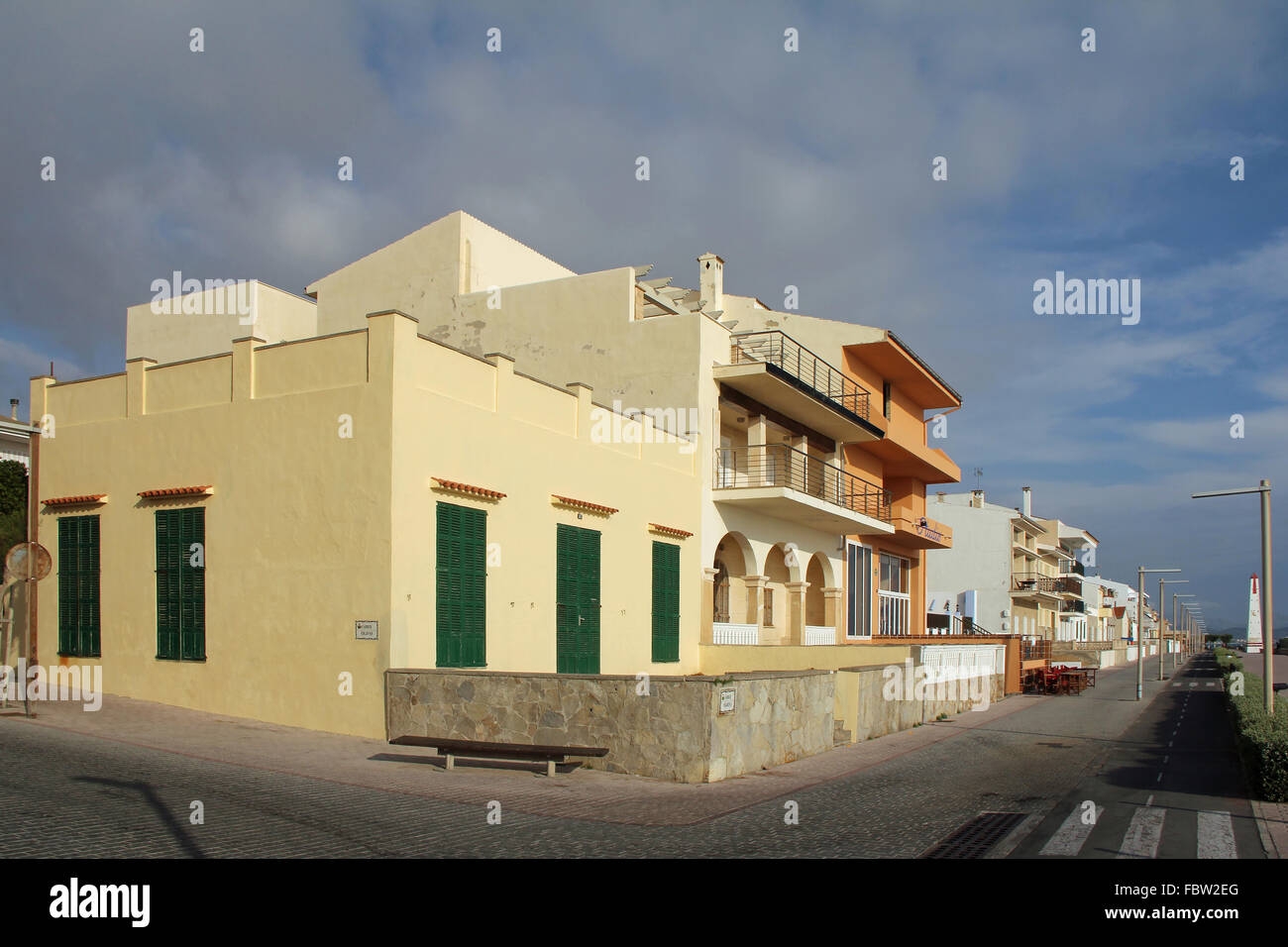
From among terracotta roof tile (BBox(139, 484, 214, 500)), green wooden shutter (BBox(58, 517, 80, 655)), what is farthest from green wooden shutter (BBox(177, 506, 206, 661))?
green wooden shutter (BBox(58, 517, 80, 655))

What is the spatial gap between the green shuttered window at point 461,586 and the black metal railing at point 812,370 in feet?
43.9

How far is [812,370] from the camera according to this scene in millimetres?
31109

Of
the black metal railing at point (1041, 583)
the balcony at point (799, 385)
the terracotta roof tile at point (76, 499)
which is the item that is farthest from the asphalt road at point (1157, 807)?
the black metal railing at point (1041, 583)

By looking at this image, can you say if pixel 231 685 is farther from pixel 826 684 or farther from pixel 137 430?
pixel 826 684

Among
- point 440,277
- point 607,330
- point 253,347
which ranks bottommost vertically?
point 253,347

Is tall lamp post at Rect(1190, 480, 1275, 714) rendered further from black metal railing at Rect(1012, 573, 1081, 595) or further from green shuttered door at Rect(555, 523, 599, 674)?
black metal railing at Rect(1012, 573, 1081, 595)

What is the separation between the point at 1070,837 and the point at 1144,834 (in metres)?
0.81

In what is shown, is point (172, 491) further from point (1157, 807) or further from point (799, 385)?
point (799, 385)

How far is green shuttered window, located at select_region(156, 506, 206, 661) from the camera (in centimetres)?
1634

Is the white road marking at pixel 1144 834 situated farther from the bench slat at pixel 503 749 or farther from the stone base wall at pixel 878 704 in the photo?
the stone base wall at pixel 878 704
